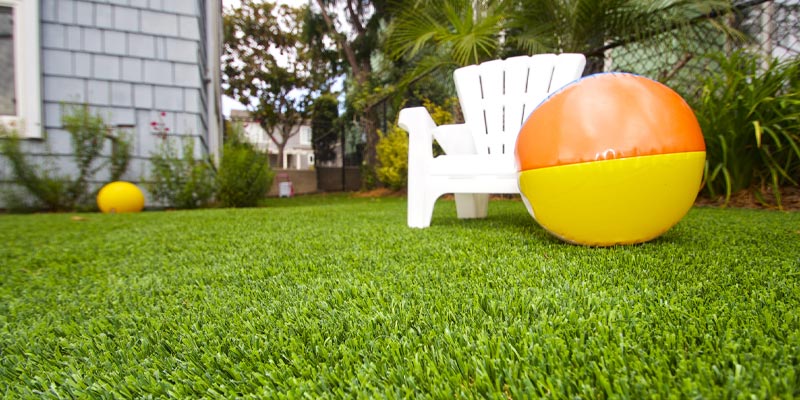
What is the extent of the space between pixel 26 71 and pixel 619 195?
604 cm

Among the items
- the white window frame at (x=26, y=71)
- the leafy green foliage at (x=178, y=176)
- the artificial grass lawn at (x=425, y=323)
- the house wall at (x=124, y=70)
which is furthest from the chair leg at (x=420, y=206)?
the white window frame at (x=26, y=71)

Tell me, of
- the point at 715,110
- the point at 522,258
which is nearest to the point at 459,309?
the point at 522,258

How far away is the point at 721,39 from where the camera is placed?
156 inches

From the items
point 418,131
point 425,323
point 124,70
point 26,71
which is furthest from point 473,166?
point 26,71

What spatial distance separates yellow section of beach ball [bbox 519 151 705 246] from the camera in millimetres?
1285

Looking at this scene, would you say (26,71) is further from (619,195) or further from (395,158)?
(619,195)

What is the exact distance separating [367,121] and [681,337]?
860 centimetres

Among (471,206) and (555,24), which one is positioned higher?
(555,24)

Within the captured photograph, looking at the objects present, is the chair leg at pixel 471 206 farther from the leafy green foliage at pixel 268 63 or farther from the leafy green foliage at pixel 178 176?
the leafy green foliage at pixel 268 63

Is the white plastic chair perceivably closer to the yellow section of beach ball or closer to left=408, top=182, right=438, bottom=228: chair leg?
left=408, top=182, right=438, bottom=228: chair leg

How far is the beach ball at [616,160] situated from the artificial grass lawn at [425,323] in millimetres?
115

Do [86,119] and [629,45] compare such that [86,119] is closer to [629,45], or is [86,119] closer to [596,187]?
[596,187]

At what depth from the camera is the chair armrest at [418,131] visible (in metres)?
2.16

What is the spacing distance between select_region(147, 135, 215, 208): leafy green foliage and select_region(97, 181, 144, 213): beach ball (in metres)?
0.38
